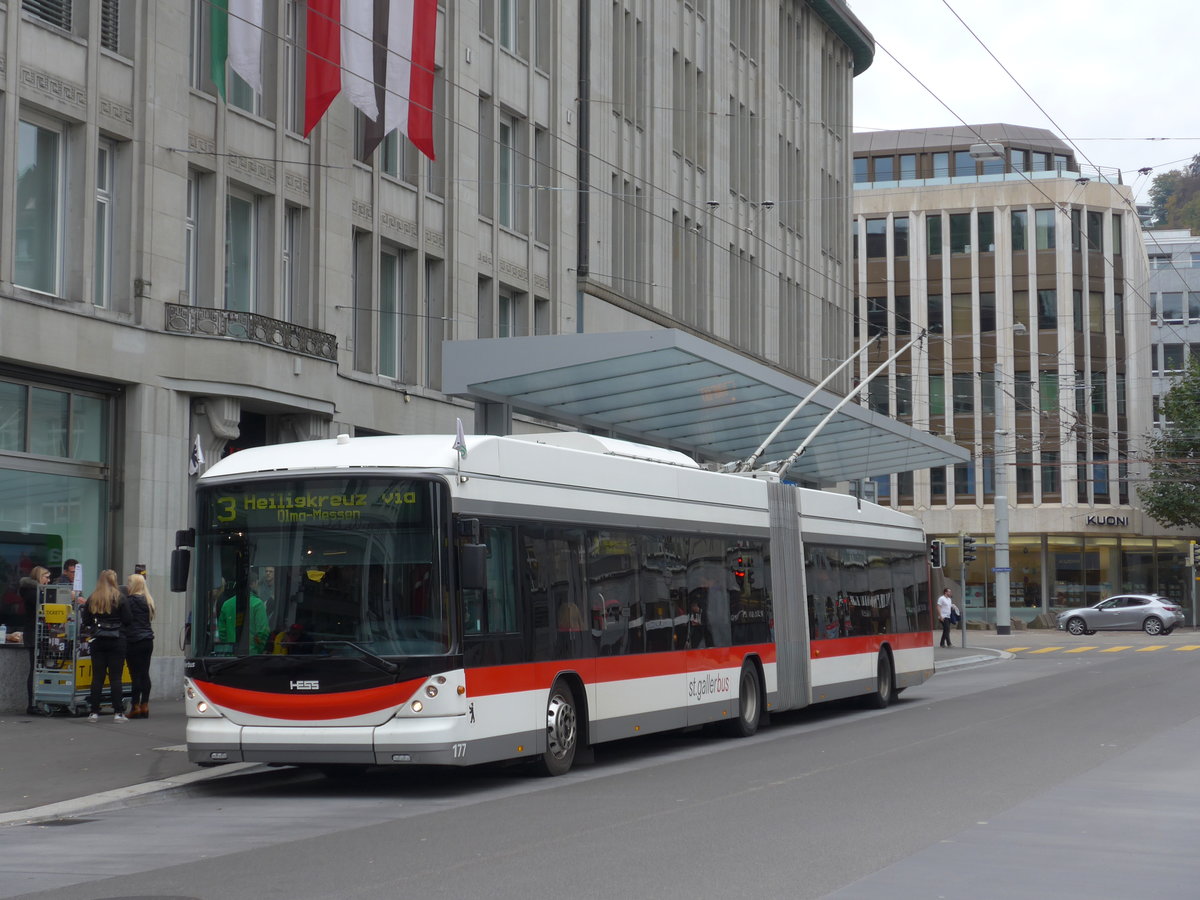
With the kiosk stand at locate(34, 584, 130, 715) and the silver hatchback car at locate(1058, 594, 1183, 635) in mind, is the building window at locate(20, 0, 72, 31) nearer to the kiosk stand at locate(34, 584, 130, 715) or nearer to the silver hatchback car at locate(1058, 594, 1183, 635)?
the kiosk stand at locate(34, 584, 130, 715)

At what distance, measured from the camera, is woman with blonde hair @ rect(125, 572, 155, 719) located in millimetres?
18531

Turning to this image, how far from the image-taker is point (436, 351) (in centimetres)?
2962

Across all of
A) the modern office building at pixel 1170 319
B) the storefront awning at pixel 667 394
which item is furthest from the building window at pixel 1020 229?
the storefront awning at pixel 667 394

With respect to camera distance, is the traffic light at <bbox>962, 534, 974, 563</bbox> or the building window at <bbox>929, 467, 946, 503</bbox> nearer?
the traffic light at <bbox>962, 534, 974, 563</bbox>

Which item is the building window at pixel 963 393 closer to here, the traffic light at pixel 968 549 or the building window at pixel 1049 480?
the building window at pixel 1049 480

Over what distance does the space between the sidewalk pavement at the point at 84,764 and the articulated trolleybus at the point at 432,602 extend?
0.90 metres

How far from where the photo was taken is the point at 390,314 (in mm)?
28750

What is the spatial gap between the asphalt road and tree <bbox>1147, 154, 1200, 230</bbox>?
114882 millimetres

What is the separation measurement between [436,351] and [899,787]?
18124mm

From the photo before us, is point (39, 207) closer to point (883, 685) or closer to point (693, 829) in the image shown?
point (883, 685)

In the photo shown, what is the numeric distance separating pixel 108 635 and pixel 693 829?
9.79 meters

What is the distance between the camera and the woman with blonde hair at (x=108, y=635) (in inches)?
716

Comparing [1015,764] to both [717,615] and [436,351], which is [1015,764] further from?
[436,351]

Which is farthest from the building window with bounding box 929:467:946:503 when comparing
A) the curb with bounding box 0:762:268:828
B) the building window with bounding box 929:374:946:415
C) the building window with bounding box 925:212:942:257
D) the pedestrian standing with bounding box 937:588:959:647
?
the curb with bounding box 0:762:268:828
